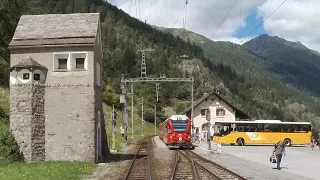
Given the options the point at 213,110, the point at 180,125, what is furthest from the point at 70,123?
the point at 213,110

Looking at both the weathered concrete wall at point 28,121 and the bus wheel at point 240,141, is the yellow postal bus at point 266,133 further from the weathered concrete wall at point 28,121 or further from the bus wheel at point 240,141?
the weathered concrete wall at point 28,121

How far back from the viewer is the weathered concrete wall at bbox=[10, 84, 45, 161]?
23.5 m

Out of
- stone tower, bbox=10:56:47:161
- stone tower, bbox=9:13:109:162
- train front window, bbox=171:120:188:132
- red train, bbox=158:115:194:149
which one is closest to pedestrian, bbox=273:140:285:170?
stone tower, bbox=9:13:109:162

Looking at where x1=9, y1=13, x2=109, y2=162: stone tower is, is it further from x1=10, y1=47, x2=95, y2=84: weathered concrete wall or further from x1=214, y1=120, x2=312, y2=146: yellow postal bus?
x1=214, y1=120, x2=312, y2=146: yellow postal bus

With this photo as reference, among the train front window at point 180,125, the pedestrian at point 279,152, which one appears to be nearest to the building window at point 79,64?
the pedestrian at point 279,152

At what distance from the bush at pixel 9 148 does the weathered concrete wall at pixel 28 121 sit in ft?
1.21

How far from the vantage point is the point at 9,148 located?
22578 millimetres

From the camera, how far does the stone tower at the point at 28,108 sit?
2355cm

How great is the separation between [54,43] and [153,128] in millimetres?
82311

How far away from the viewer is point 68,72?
25.1 meters

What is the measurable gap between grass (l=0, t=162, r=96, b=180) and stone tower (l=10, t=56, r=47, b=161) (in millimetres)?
2263

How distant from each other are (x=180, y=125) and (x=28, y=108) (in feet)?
68.0

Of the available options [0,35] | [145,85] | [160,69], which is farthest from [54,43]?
[160,69]

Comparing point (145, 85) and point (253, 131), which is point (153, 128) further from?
point (253, 131)
